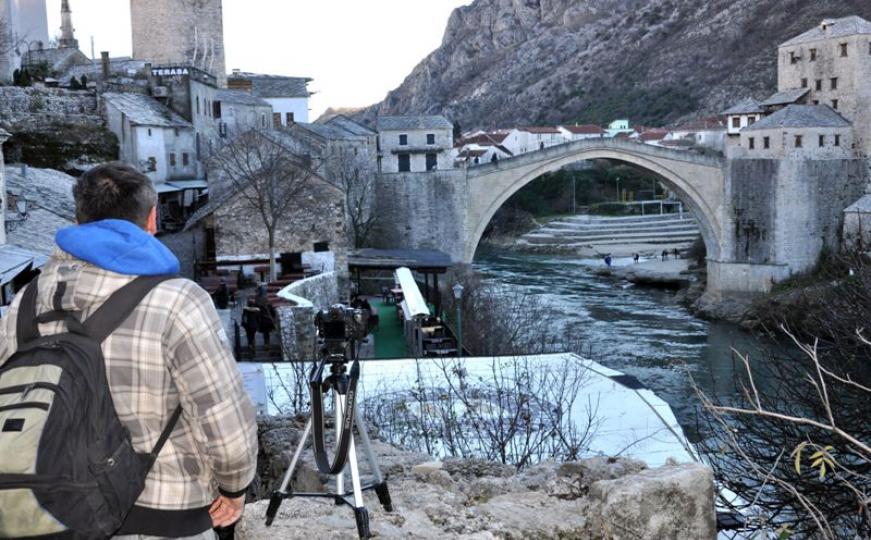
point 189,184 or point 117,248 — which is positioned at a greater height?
point 189,184

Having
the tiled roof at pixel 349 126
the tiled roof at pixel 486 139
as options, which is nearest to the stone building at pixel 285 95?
the tiled roof at pixel 349 126

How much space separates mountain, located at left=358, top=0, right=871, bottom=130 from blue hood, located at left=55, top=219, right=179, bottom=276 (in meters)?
71.9

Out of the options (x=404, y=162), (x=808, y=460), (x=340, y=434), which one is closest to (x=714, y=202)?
(x=404, y=162)

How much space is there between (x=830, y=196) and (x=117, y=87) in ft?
69.2

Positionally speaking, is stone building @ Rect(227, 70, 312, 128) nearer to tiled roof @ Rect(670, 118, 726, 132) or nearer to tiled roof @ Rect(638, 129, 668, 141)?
tiled roof @ Rect(638, 129, 668, 141)

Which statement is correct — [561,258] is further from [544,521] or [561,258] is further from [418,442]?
[544,521]

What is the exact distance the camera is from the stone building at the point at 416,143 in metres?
37.6

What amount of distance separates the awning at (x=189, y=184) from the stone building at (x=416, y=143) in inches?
446

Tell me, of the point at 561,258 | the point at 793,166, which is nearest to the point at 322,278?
the point at 793,166

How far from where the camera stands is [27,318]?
2.16m

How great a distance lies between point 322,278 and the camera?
57.3 ft

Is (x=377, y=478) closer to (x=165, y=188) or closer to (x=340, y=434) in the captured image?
(x=340, y=434)

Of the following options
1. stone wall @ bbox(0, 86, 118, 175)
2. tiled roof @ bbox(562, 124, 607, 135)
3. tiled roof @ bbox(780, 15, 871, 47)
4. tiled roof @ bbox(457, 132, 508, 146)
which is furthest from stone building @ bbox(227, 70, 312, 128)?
tiled roof @ bbox(562, 124, 607, 135)

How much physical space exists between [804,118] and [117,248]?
32.4 metres
